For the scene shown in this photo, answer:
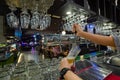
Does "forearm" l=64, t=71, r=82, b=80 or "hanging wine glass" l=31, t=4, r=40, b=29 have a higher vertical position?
"hanging wine glass" l=31, t=4, r=40, b=29

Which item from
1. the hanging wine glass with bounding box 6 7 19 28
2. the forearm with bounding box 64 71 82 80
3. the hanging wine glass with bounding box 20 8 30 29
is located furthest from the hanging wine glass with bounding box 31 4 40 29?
the forearm with bounding box 64 71 82 80

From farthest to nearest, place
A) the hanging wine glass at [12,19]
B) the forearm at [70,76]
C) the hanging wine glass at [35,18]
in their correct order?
the hanging wine glass at [35,18] → the hanging wine glass at [12,19] → the forearm at [70,76]

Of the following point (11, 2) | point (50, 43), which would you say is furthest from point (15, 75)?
point (11, 2)

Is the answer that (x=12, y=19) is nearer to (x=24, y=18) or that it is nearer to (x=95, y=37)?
(x=24, y=18)

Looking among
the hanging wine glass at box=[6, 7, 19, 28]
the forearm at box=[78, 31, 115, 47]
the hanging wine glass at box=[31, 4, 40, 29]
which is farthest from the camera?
the hanging wine glass at box=[31, 4, 40, 29]

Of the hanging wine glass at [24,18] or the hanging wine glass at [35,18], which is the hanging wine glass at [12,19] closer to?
the hanging wine glass at [24,18]

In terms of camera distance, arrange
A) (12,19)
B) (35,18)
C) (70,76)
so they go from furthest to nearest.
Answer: (35,18) < (12,19) < (70,76)

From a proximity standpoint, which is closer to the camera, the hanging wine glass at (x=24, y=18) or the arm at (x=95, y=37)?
the arm at (x=95, y=37)

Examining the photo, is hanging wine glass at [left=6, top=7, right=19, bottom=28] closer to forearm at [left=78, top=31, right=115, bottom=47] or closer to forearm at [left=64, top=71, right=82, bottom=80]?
forearm at [left=78, top=31, right=115, bottom=47]

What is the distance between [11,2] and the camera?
1650 millimetres

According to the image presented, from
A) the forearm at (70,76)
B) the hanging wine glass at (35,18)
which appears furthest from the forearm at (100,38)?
the hanging wine glass at (35,18)

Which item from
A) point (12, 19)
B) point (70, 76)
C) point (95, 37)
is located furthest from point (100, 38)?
point (12, 19)

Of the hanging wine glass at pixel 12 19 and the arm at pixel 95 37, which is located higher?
the hanging wine glass at pixel 12 19

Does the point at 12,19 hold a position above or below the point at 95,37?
above
